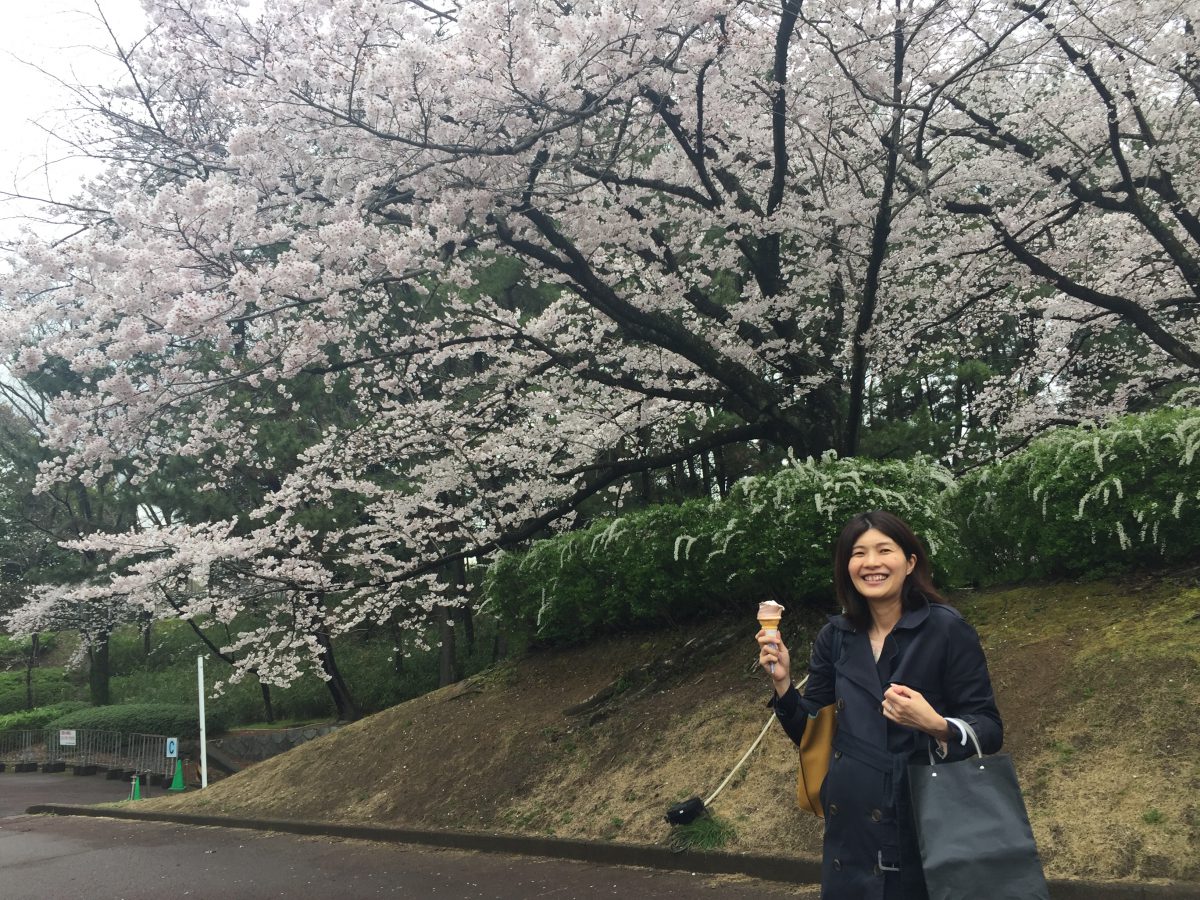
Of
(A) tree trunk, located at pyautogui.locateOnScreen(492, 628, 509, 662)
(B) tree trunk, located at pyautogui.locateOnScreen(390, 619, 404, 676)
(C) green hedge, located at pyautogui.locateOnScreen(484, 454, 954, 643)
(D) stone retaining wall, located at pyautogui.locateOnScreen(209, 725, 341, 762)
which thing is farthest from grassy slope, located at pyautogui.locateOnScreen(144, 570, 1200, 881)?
(D) stone retaining wall, located at pyautogui.locateOnScreen(209, 725, 341, 762)

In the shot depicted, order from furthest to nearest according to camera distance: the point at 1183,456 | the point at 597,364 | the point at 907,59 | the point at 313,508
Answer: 1. the point at 313,508
2. the point at 597,364
3. the point at 907,59
4. the point at 1183,456

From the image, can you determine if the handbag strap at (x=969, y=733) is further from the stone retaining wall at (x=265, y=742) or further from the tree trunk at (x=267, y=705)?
the tree trunk at (x=267, y=705)

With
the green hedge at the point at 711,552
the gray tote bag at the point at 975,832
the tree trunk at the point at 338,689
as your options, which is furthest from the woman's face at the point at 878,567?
the tree trunk at the point at 338,689

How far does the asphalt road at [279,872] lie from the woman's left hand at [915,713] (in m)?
3.74

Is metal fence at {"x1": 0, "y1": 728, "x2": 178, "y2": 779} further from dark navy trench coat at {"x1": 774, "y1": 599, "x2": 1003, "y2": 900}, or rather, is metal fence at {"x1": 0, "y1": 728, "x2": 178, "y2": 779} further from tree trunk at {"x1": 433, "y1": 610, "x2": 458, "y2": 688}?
dark navy trench coat at {"x1": 774, "y1": 599, "x2": 1003, "y2": 900}

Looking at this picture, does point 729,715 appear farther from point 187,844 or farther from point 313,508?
point 313,508

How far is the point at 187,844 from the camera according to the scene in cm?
1059

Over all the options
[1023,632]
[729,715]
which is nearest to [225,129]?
[729,715]

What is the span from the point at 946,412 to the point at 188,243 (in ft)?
47.8

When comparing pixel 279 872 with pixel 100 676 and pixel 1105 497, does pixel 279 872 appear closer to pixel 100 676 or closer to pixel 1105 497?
pixel 1105 497

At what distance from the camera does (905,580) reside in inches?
118

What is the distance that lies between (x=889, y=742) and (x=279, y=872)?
725cm

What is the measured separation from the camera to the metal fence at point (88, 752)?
21.4 meters

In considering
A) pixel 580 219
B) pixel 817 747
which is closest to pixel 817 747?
pixel 817 747
